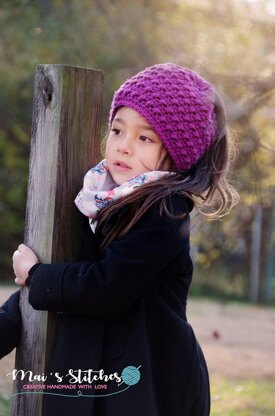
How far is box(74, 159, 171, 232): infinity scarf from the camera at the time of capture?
224cm

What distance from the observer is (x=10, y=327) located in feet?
7.82

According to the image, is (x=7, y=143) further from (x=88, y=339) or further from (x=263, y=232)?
(x=88, y=339)

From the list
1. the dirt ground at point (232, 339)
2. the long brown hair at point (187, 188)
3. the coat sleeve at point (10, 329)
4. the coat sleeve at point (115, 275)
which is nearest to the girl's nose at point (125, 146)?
the long brown hair at point (187, 188)

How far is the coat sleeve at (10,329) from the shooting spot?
2375 millimetres

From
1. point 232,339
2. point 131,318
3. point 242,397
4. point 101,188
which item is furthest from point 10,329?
point 232,339

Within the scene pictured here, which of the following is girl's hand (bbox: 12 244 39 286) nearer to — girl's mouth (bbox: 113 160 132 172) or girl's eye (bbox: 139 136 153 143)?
girl's mouth (bbox: 113 160 132 172)

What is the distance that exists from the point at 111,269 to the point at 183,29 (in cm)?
558

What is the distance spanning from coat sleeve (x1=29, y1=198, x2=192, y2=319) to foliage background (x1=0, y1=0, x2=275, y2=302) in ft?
4.89

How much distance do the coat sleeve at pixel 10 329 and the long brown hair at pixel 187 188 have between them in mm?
393

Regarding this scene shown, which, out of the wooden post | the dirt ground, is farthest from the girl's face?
the dirt ground

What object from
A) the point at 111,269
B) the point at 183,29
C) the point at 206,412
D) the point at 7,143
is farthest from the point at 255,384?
the point at 7,143

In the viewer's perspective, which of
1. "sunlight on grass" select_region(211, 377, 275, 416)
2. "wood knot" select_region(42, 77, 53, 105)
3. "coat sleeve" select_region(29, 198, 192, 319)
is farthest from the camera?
"sunlight on grass" select_region(211, 377, 275, 416)

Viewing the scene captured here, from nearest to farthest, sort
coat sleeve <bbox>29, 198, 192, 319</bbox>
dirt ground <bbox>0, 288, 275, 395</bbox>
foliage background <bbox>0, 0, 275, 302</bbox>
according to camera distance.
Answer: coat sleeve <bbox>29, 198, 192, 319</bbox> → foliage background <bbox>0, 0, 275, 302</bbox> → dirt ground <bbox>0, 288, 275, 395</bbox>

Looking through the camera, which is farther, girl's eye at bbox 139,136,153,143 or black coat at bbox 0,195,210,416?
girl's eye at bbox 139,136,153,143
